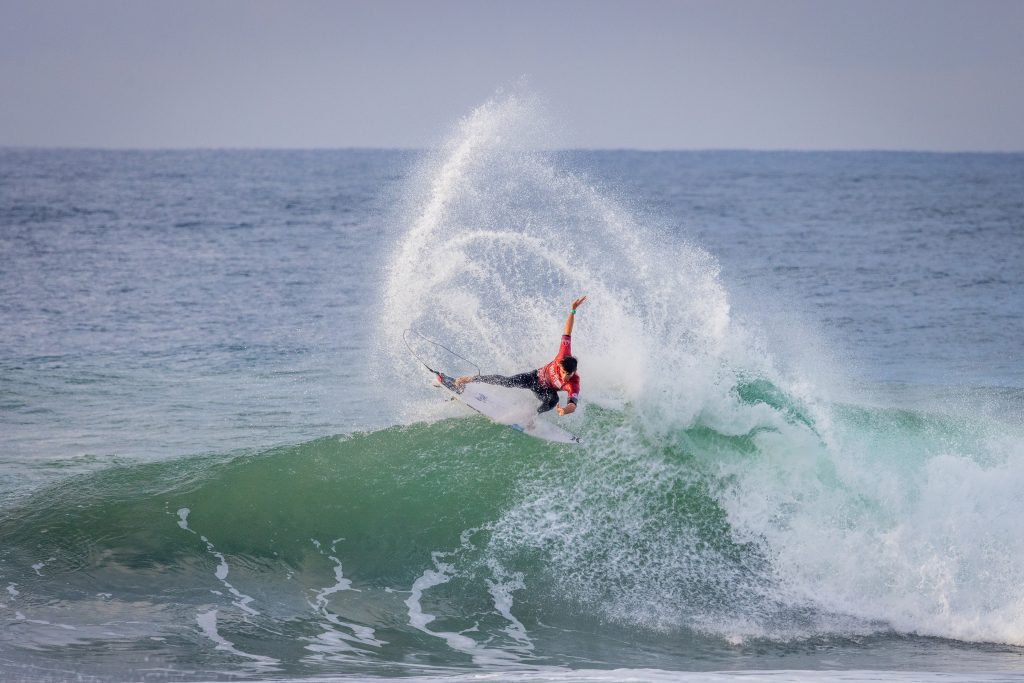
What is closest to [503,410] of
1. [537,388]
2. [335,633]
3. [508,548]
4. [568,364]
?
[537,388]

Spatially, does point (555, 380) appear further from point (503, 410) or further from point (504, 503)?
point (504, 503)

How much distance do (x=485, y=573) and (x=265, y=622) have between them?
2377mm

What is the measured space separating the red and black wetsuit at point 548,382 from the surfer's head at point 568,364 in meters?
0.06

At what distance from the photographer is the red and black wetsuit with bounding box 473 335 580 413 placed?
11.5 metres

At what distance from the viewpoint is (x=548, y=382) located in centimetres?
1179

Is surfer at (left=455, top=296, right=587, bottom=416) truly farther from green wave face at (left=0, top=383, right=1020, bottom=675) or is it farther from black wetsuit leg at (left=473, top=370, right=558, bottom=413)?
green wave face at (left=0, top=383, right=1020, bottom=675)

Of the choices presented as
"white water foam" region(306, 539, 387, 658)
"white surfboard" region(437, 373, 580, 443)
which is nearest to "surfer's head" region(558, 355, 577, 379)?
"white surfboard" region(437, 373, 580, 443)

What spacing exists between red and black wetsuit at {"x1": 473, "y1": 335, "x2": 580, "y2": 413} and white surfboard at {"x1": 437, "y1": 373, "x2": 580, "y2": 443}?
0.23 meters

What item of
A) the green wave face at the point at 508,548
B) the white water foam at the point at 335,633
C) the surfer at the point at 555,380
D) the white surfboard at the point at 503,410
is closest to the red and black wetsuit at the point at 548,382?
the surfer at the point at 555,380

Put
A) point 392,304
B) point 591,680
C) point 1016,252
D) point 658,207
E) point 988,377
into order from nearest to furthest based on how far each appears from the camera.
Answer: point 591,680
point 392,304
point 988,377
point 1016,252
point 658,207

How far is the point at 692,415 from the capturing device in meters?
12.3

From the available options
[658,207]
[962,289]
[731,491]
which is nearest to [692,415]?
[731,491]

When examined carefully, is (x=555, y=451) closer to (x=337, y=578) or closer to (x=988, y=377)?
(x=337, y=578)

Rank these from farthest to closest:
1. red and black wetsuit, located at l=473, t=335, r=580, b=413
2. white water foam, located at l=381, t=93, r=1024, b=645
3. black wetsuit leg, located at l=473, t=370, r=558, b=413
Answer: black wetsuit leg, located at l=473, t=370, r=558, b=413 < red and black wetsuit, located at l=473, t=335, r=580, b=413 < white water foam, located at l=381, t=93, r=1024, b=645
